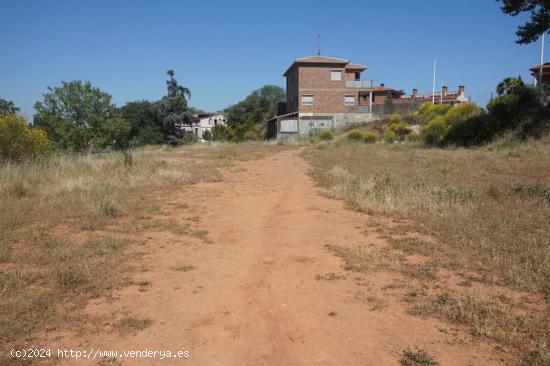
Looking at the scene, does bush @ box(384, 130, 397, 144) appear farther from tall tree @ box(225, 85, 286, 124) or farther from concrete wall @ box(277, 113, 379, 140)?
tall tree @ box(225, 85, 286, 124)

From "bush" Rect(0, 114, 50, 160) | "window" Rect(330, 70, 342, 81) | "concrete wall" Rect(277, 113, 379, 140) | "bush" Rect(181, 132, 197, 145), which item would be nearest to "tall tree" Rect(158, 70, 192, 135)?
"bush" Rect(181, 132, 197, 145)

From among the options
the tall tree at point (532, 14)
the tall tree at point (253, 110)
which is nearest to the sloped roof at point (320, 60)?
the tall tree at point (253, 110)

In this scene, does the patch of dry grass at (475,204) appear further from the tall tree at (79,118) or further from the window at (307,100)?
the window at (307,100)

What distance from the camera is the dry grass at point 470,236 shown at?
3691 mm

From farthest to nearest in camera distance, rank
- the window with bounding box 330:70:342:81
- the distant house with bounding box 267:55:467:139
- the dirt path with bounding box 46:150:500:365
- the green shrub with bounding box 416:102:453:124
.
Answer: the window with bounding box 330:70:342:81, the distant house with bounding box 267:55:467:139, the green shrub with bounding box 416:102:453:124, the dirt path with bounding box 46:150:500:365

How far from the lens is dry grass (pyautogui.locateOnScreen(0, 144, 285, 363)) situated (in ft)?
13.1

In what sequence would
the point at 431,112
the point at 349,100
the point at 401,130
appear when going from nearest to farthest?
the point at 431,112 < the point at 401,130 < the point at 349,100

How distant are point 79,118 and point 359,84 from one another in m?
30.6

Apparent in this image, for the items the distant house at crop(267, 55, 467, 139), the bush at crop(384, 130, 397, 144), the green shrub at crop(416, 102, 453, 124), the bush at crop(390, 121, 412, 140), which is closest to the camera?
the green shrub at crop(416, 102, 453, 124)

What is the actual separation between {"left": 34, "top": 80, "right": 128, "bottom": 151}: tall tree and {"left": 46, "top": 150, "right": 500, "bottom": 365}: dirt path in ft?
58.1

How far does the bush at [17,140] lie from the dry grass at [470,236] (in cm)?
954

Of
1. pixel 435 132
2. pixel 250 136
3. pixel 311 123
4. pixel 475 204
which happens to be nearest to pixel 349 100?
pixel 311 123

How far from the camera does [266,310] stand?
3.92 m

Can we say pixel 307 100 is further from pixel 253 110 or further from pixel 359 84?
pixel 253 110
